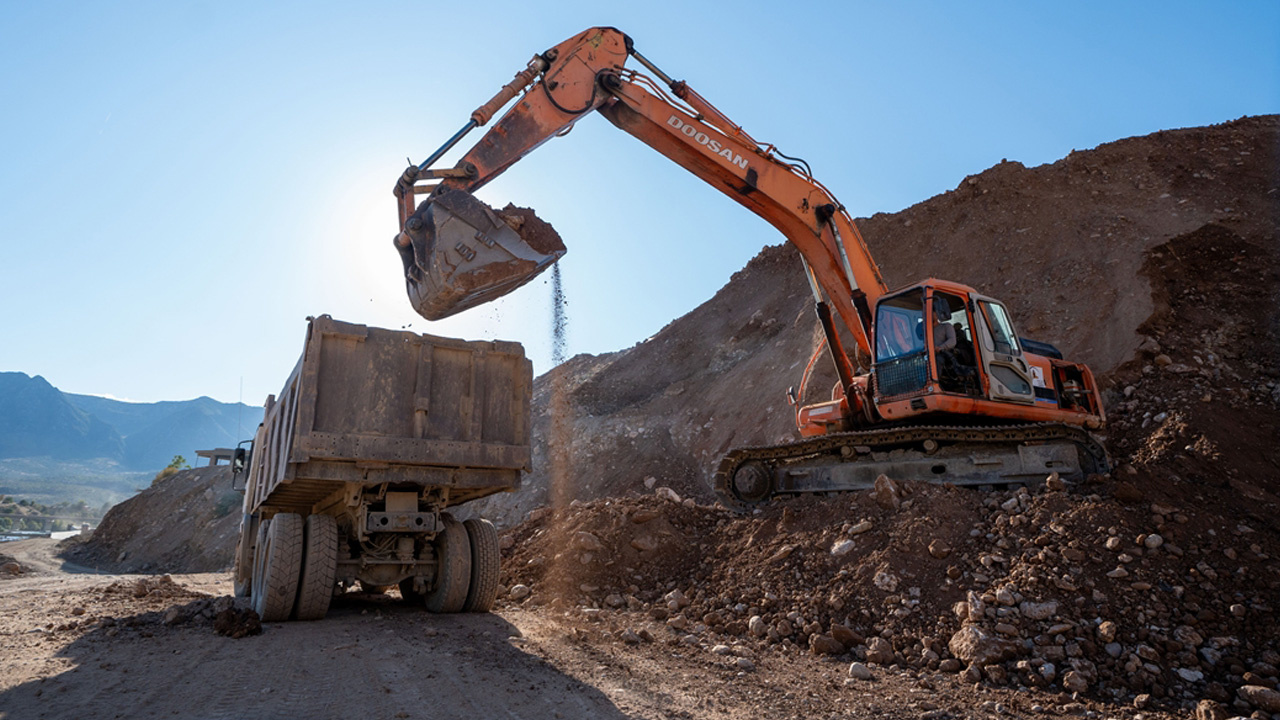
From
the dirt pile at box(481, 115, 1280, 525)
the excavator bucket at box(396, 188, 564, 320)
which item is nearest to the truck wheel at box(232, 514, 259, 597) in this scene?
the excavator bucket at box(396, 188, 564, 320)

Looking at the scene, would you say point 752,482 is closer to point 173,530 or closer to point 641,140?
point 641,140

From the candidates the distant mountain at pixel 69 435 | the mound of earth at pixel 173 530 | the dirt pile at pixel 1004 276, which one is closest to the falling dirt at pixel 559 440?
the dirt pile at pixel 1004 276

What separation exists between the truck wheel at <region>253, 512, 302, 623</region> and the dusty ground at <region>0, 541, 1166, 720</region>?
0.72 ft

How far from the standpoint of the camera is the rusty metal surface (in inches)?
268

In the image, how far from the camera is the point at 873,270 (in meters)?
10.9

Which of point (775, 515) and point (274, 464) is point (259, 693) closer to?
point (274, 464)

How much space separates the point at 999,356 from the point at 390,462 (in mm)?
6879

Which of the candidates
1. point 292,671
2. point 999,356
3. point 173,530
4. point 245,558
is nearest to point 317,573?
point 292,671

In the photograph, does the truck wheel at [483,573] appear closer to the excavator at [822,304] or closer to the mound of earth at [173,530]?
the excavator at [822,304]

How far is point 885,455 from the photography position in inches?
372

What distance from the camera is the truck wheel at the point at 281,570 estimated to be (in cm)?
689

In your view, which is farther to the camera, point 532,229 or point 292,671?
point 532,229

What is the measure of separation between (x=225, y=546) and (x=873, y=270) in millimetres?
22358

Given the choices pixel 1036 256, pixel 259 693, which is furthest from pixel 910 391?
pixel 1036 256
